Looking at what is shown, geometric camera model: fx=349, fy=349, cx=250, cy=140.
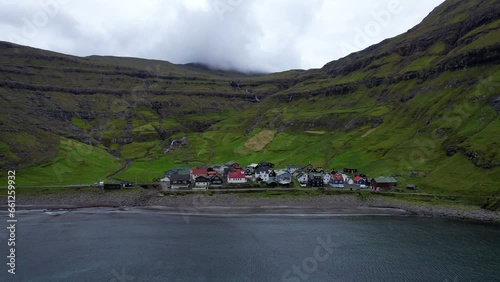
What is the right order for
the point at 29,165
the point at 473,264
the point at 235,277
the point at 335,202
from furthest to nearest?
the point at 29,165, the point at 335,202, the point at 473,264, the point at 235,277

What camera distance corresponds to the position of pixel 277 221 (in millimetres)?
82625

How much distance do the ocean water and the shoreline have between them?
4.50m

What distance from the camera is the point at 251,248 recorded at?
6462 cm

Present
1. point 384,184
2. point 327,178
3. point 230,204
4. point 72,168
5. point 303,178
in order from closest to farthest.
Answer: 1. point 230,204
2. point 384,184
3. point 303,178
4. point 327,178
5. point 72,168

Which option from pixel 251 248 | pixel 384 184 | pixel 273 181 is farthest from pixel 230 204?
pixel 384 184

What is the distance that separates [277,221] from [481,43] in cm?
14848

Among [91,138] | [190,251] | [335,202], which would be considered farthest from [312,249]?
[91,138]

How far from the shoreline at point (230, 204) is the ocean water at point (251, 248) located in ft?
14.8

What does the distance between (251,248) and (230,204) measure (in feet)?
102

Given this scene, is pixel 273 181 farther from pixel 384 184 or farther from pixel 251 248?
pixel 251 248

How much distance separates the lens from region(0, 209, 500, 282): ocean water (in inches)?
2138

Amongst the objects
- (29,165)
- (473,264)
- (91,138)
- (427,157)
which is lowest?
(473,264)

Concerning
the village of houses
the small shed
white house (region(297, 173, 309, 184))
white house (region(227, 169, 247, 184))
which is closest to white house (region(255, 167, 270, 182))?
the village of houses

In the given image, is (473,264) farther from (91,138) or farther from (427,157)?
(91,138)
